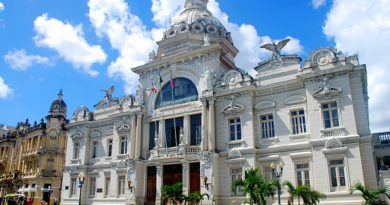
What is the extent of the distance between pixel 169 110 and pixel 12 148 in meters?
41.4

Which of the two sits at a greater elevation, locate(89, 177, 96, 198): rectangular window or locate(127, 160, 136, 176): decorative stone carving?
locate(127, 160, 136, 176): decorative stone carving

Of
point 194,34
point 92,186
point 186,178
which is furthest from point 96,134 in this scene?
point 194,34

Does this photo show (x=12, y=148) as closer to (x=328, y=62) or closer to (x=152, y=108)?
(x=152, y=108)

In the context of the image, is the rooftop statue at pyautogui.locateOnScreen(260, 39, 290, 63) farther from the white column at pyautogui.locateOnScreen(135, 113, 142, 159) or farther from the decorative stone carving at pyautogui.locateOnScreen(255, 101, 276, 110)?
the white column at pyautogui.locateOnScreen(135, 113, 142, 159)

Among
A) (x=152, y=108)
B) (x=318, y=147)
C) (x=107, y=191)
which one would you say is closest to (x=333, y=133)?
(x=318, y=147)

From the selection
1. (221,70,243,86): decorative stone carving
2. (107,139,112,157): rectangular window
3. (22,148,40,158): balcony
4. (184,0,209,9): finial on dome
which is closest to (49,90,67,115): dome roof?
(22,148,40,158): balcony

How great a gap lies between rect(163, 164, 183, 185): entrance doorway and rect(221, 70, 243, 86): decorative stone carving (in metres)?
8.08

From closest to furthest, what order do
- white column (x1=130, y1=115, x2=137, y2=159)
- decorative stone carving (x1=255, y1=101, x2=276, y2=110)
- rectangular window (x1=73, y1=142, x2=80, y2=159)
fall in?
decorative stone carving (x1=255, y1=101, x2=276, y2=110) → white column (x1=130, y1=115, x2=137, y2=159) → rectangular window (x1=73, y1=142, x2=80, y2=159)

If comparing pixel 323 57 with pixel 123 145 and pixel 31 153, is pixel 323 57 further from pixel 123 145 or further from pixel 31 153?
pixel 31 153

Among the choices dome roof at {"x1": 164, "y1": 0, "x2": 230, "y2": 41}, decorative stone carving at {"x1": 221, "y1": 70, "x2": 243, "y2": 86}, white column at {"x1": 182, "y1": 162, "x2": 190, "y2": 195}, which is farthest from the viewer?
dome roof at {"x1": 164, "y1": 0, "x2": 230, "y2": 41}

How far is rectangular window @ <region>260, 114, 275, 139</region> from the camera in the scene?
1053 inches

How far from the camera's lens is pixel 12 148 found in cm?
6056

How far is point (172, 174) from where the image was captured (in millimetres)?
30031

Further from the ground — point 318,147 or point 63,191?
point 318,147
